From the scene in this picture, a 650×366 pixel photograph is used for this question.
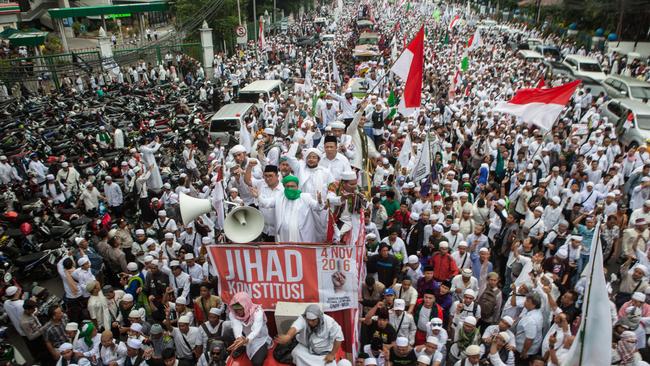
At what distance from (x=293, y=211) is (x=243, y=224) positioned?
66 centimetres

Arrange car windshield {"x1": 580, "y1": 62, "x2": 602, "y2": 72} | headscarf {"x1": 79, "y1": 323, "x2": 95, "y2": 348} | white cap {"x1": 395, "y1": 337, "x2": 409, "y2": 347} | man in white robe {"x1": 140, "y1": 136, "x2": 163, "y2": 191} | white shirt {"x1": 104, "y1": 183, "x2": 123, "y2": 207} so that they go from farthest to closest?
car windshield {"x1": 580, "y1": 62, "x2": 602, "y2": 72} < man in white robe {"x1": 140, "y1": 136, "x2": 163, "y2": 191} < white shirt {"x1": 104, "y1": 183, "x2": 123, "y2": 207} < headscarf {"x1": 79, "y1": 323, "x2": 95, "y2": 348} < white cap {"x1": 395, "y1": 337, "x2": 409, "y2": 347}

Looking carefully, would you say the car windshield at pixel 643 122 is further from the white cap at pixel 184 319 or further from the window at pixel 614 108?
the white cap at pixel 184 319

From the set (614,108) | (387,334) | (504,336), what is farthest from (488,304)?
(614,108)

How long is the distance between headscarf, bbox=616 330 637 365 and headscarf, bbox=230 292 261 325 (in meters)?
3.74

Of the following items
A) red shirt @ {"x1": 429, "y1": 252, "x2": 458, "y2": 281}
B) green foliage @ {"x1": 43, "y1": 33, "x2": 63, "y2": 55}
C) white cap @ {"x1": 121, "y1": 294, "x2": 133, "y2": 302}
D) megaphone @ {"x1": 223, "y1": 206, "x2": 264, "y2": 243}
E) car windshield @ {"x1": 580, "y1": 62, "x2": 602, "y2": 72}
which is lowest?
green foliage @ {"x1": 43, "y1": 33, "x2": 63, "y2": 55}

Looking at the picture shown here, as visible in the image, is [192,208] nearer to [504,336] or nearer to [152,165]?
[504,336]

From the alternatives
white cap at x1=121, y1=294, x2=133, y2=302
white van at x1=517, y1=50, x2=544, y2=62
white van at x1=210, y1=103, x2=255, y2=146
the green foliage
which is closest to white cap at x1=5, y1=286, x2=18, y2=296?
white cap at x1=121, y1=294, x2=133, y2=302

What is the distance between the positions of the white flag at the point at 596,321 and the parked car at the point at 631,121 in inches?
382

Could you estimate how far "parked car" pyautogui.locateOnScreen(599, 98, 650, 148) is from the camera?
1210 cm

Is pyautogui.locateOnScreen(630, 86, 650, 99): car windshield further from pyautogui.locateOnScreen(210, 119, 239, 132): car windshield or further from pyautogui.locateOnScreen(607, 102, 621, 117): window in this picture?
pyautogui.locateOnScreen(210, 119, 239, 132): car windshield

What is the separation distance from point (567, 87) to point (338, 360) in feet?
23.7

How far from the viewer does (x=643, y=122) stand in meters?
12.5

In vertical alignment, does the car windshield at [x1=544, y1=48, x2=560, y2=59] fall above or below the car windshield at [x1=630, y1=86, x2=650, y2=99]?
below

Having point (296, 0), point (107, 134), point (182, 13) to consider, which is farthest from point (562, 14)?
point (107, 134)
